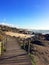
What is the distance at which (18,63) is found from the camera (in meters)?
11.2

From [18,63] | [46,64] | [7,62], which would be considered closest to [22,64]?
[18,63]

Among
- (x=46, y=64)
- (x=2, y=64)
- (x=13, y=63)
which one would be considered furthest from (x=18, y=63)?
(x=46, y=64)

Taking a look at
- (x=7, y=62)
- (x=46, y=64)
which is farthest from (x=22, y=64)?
(x=46, y=64)

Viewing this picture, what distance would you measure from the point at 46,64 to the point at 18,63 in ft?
11.3

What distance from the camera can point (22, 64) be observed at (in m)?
11.0

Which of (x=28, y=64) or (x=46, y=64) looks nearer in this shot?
(x=28, y=64)

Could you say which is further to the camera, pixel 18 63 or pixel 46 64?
pixel 46 64

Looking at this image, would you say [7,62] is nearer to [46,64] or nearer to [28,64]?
[28,64]

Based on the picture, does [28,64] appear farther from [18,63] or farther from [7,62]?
[7,62]

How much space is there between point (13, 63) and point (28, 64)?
95 cm

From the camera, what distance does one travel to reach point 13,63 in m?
11.2

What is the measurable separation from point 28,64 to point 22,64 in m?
0.37

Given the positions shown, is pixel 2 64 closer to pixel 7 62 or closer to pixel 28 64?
pixel 7 62

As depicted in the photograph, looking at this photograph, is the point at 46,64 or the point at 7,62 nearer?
the point at 7,62
